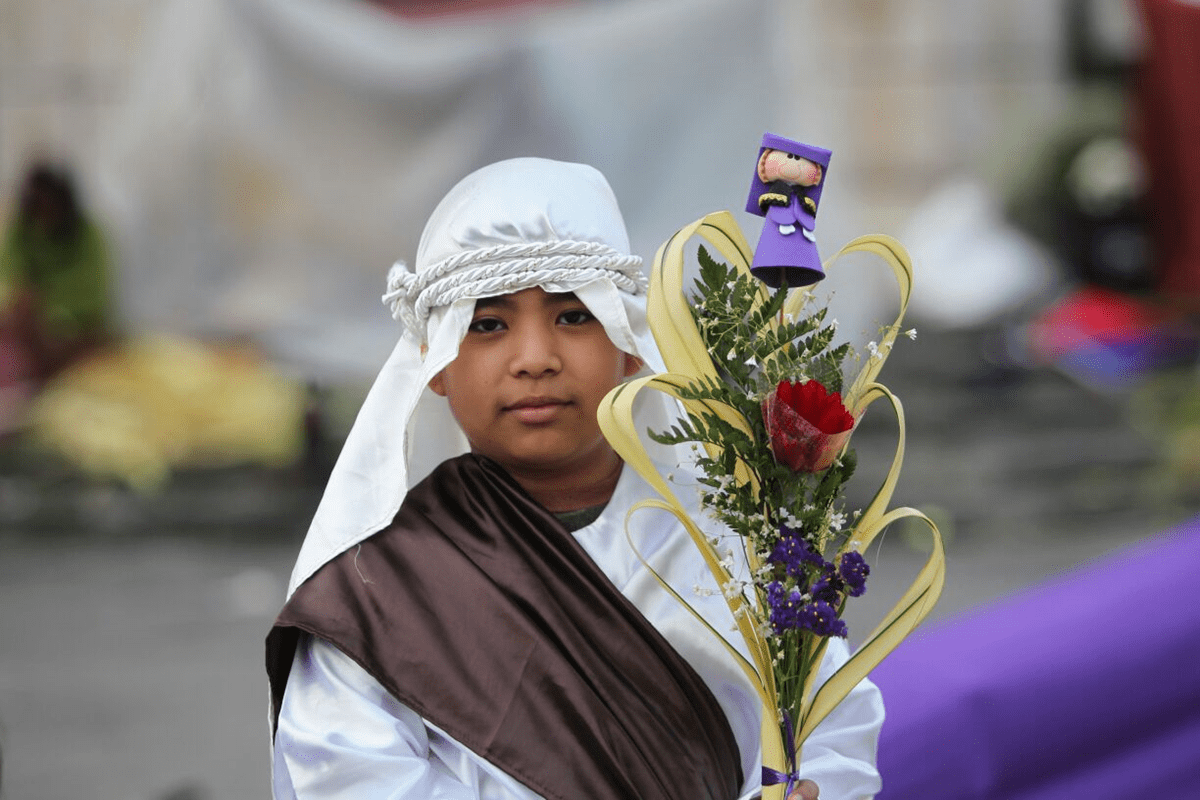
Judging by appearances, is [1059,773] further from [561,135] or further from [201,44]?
[201,44]

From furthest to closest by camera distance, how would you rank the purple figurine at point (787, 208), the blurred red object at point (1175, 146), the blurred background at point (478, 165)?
1. the blurred red object at point (1175, 146)
2. the blurred background at point (478, 165)
3. the purple figurine at point (787, 208)

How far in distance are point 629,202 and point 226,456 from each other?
2711mm

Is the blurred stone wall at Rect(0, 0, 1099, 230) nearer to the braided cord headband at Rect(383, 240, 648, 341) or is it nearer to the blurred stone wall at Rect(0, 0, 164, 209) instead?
the blurred stone wall at Rect(0, 0, 164, 209)

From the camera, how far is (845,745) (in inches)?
95.0

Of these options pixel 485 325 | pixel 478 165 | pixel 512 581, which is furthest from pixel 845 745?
pixel 478 165

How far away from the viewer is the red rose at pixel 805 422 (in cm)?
199

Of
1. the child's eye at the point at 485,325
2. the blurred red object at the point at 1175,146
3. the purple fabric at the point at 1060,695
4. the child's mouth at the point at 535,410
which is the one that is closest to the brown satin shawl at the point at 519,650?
the child's mouth at the point at 535,410

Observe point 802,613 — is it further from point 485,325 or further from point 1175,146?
point 1175,146

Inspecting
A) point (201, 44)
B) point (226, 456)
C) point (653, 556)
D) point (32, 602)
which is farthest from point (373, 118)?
point (653, 556)

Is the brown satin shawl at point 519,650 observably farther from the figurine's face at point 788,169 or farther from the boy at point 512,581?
the figurine's face at point 788,169

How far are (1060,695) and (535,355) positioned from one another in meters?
1.79

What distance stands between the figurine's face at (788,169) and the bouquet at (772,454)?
0.09 metres

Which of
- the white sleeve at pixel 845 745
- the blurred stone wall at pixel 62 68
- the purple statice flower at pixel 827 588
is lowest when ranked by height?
the white sleeve at pixel 845 745

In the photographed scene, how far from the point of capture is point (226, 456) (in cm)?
880
